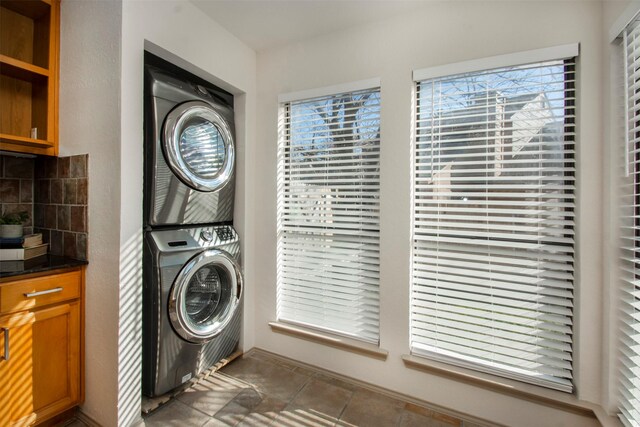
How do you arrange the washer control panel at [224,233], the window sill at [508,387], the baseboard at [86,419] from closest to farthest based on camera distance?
1. the window sill at [508,387]
2. the baseboard at [86,419]
3. the washer control panel at [224,233]

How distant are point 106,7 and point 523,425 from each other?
10.5ft

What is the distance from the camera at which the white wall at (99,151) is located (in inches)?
59.0

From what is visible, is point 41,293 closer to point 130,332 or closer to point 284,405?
point 130,332

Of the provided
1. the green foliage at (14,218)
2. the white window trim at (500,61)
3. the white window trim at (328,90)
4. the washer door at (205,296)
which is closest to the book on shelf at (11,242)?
the green foliage at (14,218)

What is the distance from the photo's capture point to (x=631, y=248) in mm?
1255

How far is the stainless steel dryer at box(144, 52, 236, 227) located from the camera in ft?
5.45

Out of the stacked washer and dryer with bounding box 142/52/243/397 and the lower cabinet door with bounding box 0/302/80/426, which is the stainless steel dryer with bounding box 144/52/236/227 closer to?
the stacked washer and dryer with bounding box 142/52/243/397

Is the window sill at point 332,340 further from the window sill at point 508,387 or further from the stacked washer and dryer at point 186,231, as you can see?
the stacked washer and dryer at point 186,231

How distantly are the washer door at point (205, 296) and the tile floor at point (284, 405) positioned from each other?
359 mm

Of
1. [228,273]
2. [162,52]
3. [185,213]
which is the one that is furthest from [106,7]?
[228,273]

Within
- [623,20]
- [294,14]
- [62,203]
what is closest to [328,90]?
[294,14]

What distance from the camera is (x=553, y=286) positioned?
60.2 inches

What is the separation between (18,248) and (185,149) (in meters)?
1.03

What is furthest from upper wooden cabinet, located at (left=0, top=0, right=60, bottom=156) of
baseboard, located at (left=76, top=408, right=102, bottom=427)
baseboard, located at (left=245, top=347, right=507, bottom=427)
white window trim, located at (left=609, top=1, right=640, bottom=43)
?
white window trim, located at (left=609, top=1, right=640, bottom=43)
